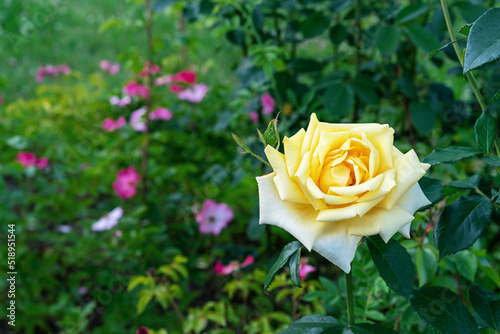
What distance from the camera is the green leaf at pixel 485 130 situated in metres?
0.56

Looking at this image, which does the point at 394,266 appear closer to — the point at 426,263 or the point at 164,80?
the point at 426,263

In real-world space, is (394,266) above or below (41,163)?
above

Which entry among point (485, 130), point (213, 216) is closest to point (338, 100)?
point (213, 216)

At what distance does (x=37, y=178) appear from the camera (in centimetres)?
166

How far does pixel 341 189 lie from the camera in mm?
473

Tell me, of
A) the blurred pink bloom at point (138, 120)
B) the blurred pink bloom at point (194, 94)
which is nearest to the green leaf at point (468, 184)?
the blurred pink bloom at point (138, 120)

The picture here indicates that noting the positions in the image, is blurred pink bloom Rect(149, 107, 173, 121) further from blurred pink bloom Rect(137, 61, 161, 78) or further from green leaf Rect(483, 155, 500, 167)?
green leaf Rect(483, 155, 500, 167)

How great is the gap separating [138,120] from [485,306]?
48.1 inches

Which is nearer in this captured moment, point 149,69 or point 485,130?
point 485,130

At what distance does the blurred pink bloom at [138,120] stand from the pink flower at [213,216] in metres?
0.32

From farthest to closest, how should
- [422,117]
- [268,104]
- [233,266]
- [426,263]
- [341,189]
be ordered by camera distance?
[268,104] → [422,117] → [233,266] → [426,263] → [341,189]

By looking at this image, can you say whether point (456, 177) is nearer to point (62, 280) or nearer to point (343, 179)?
point (343, 179)

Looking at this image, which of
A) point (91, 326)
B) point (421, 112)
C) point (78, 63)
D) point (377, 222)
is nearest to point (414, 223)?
point (377, 222)

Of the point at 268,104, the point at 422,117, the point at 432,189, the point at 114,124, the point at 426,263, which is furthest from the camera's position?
the point at 114,124
